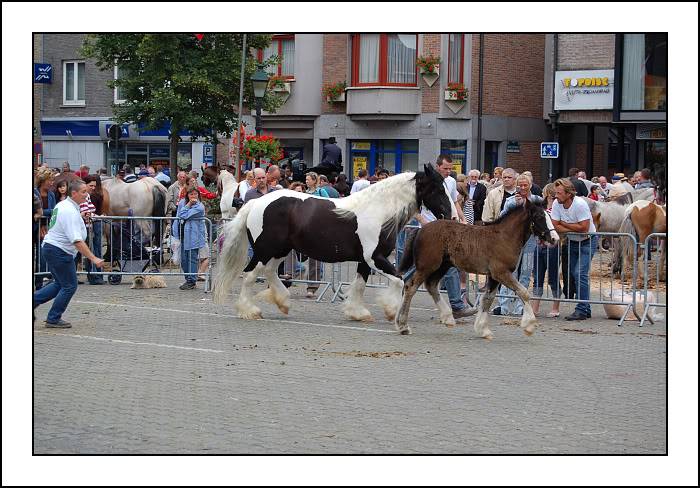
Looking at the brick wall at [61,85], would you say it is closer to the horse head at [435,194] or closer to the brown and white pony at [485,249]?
the horse head at [435,194]

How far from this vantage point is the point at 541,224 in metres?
12.5

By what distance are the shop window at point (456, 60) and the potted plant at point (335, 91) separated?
380 centimetres

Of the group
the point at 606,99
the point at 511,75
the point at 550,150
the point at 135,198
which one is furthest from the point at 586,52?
the point at 135,198

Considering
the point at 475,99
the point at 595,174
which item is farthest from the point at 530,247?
the point at 595,174

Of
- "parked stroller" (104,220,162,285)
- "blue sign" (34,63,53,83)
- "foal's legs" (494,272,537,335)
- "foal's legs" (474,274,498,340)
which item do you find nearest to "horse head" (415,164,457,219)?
"foal's legs" (474,274,498,340)

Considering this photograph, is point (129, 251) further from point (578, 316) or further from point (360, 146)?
point (360, 146)

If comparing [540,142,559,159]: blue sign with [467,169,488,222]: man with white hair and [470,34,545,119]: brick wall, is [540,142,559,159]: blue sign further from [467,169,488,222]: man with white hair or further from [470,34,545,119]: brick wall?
[467,169,488,222]: man with white hair

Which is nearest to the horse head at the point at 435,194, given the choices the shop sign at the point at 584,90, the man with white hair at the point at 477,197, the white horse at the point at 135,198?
the man with white hair at the point at 477,197

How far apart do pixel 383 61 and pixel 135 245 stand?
2208 cm

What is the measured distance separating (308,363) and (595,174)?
29.9 m

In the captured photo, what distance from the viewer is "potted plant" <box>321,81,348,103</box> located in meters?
38.6

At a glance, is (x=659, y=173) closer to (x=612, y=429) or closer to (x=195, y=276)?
(x=612, y=429)

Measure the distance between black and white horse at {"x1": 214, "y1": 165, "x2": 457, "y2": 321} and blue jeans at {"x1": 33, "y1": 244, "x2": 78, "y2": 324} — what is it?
207cm

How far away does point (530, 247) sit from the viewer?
1472cm
